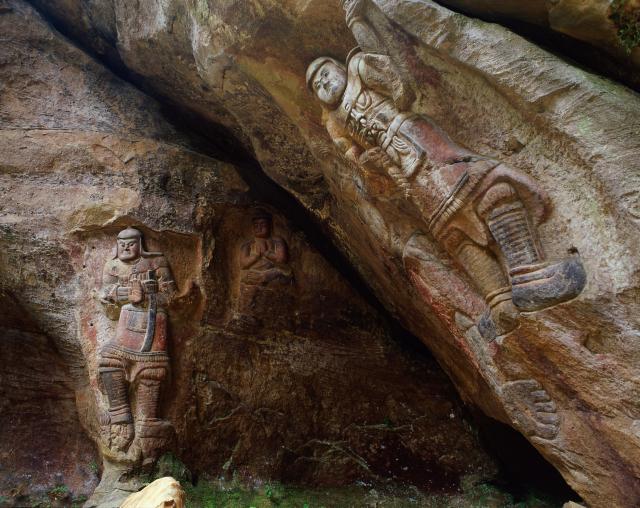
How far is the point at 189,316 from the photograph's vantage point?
5.68 m

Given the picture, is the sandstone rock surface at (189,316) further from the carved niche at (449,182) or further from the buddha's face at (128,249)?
the carved niche at (449,182)

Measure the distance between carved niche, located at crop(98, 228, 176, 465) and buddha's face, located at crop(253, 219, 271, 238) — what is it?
1.11 meters

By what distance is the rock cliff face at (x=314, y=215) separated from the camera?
3.27 meters

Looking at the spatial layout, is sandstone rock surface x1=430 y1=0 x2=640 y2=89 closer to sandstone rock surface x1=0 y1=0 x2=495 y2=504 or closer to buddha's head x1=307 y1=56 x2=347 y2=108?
buddha's head x1=307 y1=56 x2=347 y2=108

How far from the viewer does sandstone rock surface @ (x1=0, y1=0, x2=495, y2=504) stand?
5.54 metres

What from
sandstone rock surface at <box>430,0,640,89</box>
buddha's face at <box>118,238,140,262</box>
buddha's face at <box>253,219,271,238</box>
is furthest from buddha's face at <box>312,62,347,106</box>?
buddha's face at <box>118,238,140,262</box>

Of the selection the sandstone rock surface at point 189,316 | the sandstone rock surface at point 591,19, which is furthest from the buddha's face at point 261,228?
the sandstone rock surface at point 591,19

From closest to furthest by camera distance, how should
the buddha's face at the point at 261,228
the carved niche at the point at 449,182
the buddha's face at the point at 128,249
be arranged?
the carved niche at the point at 449,182 → the buddha's face at the point at 128,249 → the buddha's face at the point at 261,228

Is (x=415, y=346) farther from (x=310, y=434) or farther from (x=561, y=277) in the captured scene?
(x=561, y=277)

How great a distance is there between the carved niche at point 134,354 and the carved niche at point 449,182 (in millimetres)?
2406

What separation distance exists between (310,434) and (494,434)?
1.87m

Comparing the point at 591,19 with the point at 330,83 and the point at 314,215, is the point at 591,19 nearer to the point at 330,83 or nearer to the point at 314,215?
the point at 330,83

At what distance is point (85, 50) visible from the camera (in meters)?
6.66

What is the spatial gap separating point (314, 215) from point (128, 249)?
1887 millimetres
